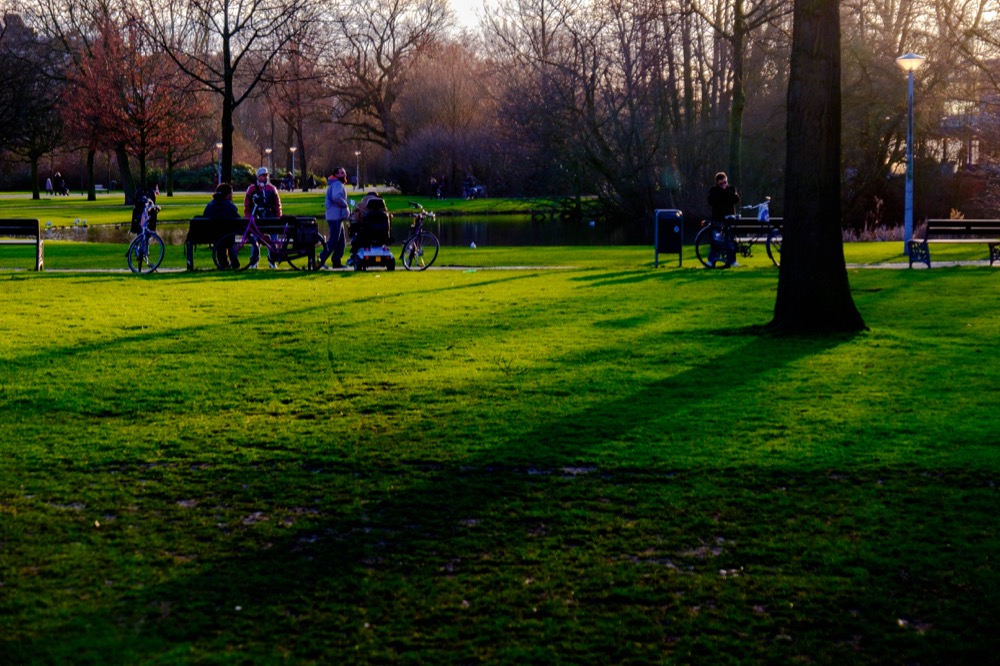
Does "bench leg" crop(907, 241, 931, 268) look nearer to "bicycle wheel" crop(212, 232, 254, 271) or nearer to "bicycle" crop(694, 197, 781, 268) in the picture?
"bicycle" crop(694, 197, 781, 268)

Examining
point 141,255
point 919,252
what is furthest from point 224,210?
point 919,252

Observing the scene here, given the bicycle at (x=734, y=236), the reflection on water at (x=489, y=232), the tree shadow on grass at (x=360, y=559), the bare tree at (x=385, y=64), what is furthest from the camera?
the bare tree at (x=385, y=64)

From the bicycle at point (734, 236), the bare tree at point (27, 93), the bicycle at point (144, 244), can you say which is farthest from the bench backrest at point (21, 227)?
the bare tree at point (27, 93)

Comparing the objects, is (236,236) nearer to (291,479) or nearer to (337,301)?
(337,301)

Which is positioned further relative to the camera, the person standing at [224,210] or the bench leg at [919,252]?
the person standing at [224,210]

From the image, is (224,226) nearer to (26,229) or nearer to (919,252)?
(26,229)

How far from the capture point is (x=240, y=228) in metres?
22.5

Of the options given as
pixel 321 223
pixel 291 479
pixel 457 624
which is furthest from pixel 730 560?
pixel 321 223

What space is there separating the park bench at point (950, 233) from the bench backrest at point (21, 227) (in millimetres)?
16173

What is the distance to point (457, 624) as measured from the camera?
4.65m

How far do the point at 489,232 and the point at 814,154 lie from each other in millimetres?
31969

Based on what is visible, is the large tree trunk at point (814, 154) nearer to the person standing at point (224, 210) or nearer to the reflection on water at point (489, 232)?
the person standing at point (224, 210)

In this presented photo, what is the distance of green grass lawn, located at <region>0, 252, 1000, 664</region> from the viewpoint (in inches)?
181

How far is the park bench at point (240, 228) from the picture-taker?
73.0ft
